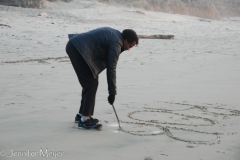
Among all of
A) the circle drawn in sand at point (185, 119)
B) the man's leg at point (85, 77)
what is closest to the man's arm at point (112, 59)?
the man's leg at point (85, 77)

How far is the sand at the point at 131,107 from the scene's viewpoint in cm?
396

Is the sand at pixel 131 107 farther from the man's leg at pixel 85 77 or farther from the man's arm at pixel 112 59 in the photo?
the man's arm at pixel 112 59

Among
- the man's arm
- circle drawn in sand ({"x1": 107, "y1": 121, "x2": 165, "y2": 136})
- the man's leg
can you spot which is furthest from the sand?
the man's arm

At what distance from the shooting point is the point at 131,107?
5719mm

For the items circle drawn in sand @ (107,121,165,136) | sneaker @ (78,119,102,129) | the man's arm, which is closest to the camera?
the man's arm

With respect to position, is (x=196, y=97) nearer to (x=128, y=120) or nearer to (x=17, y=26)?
(x=128, y=120)

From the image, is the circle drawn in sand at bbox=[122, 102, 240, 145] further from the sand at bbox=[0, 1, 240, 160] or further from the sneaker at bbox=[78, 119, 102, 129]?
the sneaker at bbox=[78, 119, 102, 129]

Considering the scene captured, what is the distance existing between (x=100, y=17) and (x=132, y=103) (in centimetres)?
1773

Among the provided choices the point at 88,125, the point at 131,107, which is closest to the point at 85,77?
the point at 88,125

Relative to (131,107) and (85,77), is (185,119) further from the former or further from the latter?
(85,77)

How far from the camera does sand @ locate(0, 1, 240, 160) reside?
3.96 metres

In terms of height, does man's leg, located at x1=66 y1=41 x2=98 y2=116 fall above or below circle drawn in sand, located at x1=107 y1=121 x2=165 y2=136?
above

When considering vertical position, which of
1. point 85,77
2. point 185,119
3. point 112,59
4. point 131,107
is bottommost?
point 131,107

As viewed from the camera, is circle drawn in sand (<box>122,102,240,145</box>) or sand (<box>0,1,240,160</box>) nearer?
sand (<box>0,1,240,160</box>)
